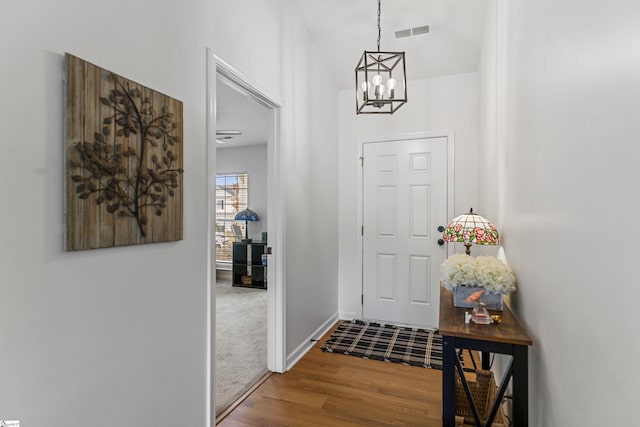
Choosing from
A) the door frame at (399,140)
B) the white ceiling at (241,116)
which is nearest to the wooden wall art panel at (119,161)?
the white ceiling at (241,116)

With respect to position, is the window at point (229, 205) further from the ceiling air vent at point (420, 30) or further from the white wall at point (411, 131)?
the ceiling air vent at point (420, 30)

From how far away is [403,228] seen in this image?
3762 millimetres

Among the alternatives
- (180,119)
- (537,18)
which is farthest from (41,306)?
(537,18)

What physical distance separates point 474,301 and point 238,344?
2388 millimetres

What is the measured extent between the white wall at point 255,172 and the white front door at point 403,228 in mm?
2764

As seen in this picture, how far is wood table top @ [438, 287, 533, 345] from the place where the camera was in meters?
1.35

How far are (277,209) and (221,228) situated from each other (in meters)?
4.17

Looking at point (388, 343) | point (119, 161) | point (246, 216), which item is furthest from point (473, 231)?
point (246, 216)

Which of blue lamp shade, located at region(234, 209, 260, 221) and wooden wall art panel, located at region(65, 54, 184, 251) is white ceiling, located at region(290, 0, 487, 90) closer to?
wooden wall art panel, located at region(65, 54, 184, 251)

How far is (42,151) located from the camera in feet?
3.54

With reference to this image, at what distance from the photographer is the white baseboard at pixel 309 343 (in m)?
2.82

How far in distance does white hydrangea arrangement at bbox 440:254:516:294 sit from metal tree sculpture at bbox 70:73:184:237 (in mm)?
1459

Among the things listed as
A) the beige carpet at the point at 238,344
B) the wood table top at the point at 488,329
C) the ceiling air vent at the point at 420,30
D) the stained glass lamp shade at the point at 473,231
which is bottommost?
the beige carpet at the point at 238,344

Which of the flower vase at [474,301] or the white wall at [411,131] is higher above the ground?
the white wall at [411,131]
